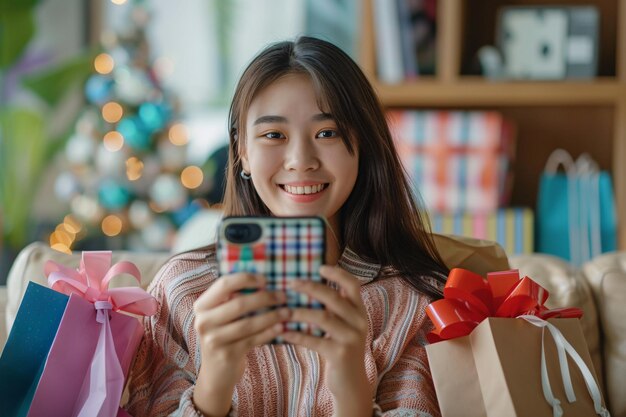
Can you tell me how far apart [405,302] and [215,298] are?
413 millimetres

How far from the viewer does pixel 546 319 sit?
A: 131cm

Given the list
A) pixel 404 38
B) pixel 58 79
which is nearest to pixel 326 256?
pixel 404 38

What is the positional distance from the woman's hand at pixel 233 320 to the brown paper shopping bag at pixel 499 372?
29 cm

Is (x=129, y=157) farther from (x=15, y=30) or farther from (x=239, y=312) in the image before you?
(x=239, y=312)

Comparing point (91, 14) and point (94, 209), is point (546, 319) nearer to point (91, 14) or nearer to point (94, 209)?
point (94, 209)

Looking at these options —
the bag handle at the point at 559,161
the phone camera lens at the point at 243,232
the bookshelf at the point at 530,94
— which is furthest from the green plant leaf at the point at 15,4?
the phone camera lens at the point at 243,232

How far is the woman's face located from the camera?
134 centimetres

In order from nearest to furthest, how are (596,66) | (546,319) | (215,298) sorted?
(215,298)
(546,319)
(596,66)

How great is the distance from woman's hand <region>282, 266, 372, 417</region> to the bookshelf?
2090 mm

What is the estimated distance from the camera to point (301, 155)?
4.36 ft

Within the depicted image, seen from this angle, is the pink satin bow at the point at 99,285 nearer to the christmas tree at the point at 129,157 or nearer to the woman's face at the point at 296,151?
the woman's face at the point at 296,151

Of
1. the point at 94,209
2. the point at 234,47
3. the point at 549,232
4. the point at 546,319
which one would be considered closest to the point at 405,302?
the point at 546,319

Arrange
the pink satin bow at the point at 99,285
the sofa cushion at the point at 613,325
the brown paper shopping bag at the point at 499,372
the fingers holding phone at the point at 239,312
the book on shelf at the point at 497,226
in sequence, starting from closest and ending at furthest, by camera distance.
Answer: the fingers holding phone at the point at 239,312 → the brown paper shopping bag at the point at 499,372 → the pink satin bow at the point at 99,285 → the sofa cushion at the point at 613,325 → the book on shelf at the point at 497,226

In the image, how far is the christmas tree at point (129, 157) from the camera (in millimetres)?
3447
